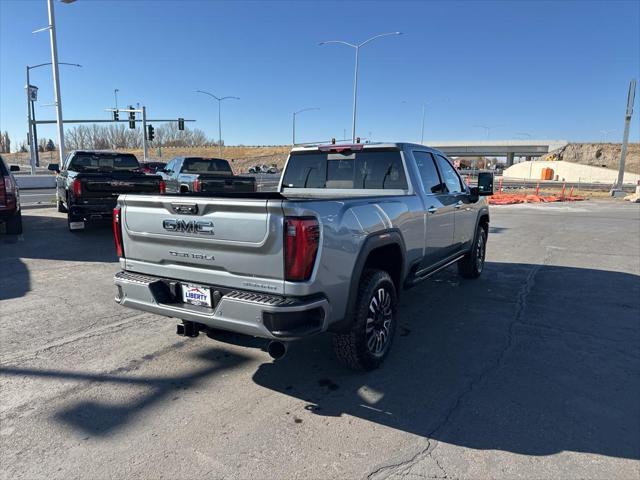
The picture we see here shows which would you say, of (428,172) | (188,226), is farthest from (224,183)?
(188,226)

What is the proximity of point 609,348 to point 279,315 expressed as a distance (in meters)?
3.51

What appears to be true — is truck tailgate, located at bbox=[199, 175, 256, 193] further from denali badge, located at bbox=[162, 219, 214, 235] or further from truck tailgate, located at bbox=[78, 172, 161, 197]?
denali badge, located at bbox=[162, 219, 214, 235]

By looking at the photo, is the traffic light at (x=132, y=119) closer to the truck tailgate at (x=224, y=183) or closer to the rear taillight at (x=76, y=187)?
the truck tailgate at (x=224, y=183)

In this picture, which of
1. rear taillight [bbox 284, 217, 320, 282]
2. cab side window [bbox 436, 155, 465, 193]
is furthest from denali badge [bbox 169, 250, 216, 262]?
cab side window [bbox 436, 155, 465, 193]

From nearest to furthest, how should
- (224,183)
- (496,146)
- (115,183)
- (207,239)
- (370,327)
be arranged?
(207,239) → (370,327) → (115,183) → (224,183) → (496,146)

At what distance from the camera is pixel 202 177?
1307 cm

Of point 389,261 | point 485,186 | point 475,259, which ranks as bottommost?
point 475,259

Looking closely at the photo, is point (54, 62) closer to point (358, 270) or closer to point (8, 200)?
point (8, 200)

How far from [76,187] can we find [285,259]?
8111 mm

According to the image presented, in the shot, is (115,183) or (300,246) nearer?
(300,246)

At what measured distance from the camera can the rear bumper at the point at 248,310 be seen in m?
2.93

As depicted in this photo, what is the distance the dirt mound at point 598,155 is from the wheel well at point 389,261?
90.1 metres

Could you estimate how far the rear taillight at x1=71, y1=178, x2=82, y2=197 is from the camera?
9.31 m

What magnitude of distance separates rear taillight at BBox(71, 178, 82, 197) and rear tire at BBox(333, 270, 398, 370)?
310 inches
